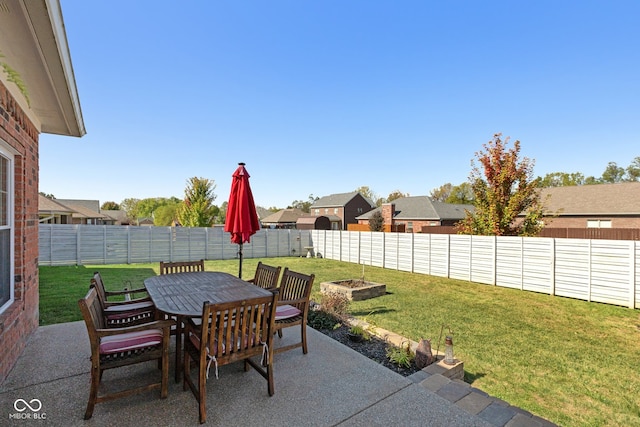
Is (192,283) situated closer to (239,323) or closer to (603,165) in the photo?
(239,323)

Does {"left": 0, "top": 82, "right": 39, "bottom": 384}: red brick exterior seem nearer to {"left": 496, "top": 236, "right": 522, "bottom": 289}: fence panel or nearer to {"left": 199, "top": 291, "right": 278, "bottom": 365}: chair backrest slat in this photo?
{"left": 199, "top": 291, "right": 278, "bottom": 365}: chair backrest slat

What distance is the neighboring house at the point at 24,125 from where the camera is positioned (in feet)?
6.11

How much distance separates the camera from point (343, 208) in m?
38.3

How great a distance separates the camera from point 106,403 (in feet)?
8.33

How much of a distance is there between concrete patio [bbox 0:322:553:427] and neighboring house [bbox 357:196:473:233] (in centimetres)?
2441

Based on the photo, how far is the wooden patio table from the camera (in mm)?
2899

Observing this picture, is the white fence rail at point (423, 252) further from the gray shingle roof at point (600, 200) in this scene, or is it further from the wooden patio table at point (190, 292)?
the gray shingle roof at point (600, 200)

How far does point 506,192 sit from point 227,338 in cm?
1155

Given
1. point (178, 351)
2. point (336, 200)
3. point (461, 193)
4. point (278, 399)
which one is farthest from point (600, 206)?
point (461, 193)

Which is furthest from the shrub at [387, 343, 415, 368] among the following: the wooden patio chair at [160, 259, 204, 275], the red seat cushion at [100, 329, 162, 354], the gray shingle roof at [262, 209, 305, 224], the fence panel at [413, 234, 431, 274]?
the gray shingle roof at [262, 209, 305, 224]

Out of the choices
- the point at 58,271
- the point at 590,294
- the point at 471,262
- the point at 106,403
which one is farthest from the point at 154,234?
the point at 590,294

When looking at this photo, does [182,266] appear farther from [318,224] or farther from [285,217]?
[285,217]

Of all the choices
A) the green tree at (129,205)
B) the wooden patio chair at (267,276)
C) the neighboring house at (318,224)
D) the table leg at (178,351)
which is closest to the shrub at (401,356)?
the wooden patio chair at (267,276)

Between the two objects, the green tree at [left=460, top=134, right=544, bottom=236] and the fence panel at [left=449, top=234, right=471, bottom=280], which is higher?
the green tree at [left=460, top=134, right=544, bottom=236]
